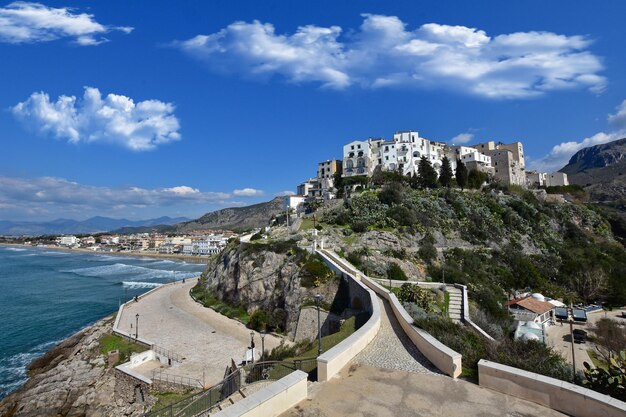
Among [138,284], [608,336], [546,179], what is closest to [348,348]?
[608,336]

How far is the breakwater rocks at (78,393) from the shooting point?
18.4m

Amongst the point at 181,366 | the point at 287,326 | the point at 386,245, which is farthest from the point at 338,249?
the point at 181,366

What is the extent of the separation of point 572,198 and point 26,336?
78966mm

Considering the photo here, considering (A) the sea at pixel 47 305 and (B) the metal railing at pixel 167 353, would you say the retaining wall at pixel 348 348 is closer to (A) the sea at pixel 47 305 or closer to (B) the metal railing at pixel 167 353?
(B) the metal railing at pixel 167 353

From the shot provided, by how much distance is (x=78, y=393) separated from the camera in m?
19.7

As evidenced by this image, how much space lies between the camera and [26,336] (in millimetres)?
31672

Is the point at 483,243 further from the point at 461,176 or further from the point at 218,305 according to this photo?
the point at 218,305

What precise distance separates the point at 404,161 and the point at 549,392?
5246cm

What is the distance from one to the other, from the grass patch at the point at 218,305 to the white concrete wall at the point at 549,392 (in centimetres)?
2379

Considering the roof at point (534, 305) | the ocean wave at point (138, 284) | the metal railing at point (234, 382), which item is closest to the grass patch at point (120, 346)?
the metal railing at point (234, 382)

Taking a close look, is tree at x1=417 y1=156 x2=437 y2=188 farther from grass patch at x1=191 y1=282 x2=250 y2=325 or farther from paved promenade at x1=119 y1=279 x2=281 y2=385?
paved promenade at x1=119 y1=279 x2=281 y2=385

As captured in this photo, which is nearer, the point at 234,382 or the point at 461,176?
the point at 234,382

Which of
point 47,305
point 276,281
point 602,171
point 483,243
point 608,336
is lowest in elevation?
point 47,305

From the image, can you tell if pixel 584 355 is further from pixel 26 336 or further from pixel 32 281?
pixel 32 281
